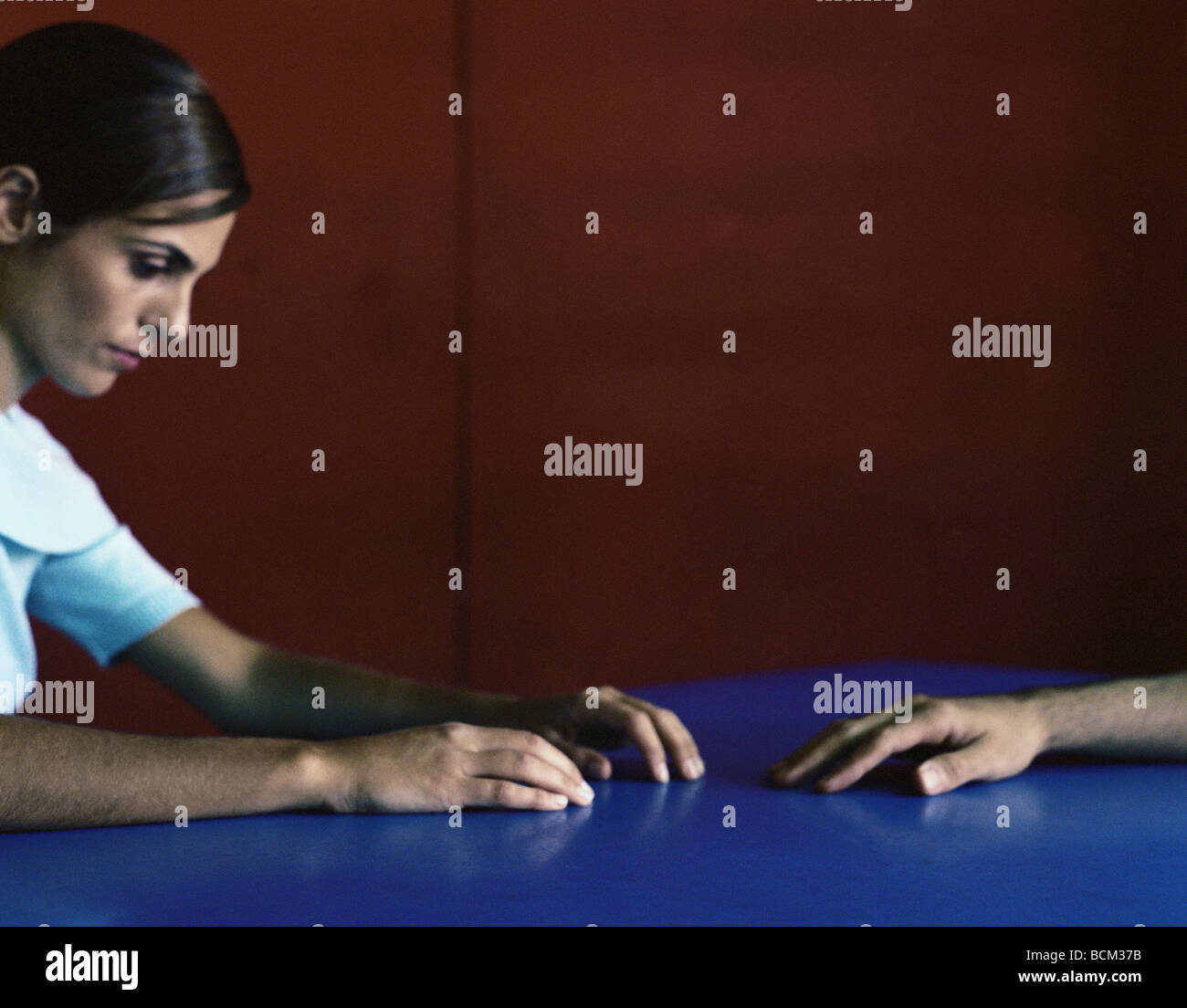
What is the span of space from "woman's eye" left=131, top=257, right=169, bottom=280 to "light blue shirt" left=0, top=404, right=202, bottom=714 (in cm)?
21

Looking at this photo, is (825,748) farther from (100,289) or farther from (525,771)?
(100,289)

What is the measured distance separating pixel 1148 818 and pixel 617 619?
2.13 meters

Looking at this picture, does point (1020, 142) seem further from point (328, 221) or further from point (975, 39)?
point (328, 221)

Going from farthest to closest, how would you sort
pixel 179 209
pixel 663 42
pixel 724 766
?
pixel 663 42, pixel 179 209, pixel 724 766

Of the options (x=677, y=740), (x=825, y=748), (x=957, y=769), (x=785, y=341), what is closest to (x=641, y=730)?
(x=677, y=740)

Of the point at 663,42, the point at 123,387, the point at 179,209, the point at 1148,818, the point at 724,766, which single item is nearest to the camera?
the point at 1148,818

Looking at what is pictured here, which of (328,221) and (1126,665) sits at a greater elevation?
(328,221)

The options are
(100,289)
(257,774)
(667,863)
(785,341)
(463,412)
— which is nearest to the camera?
(667,863)

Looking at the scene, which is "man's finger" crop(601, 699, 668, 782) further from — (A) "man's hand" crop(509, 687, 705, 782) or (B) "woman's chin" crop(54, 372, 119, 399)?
(B) "woman's chin" crop(54, 372, 119, 399)

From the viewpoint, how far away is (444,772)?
1.09 metres

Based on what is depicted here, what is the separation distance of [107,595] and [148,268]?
1.24 feet

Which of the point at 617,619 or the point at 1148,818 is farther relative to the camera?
the point at 617,619

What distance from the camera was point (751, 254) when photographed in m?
3.20

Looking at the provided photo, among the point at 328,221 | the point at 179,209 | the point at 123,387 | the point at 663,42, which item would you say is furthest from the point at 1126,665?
the point at 179,209
